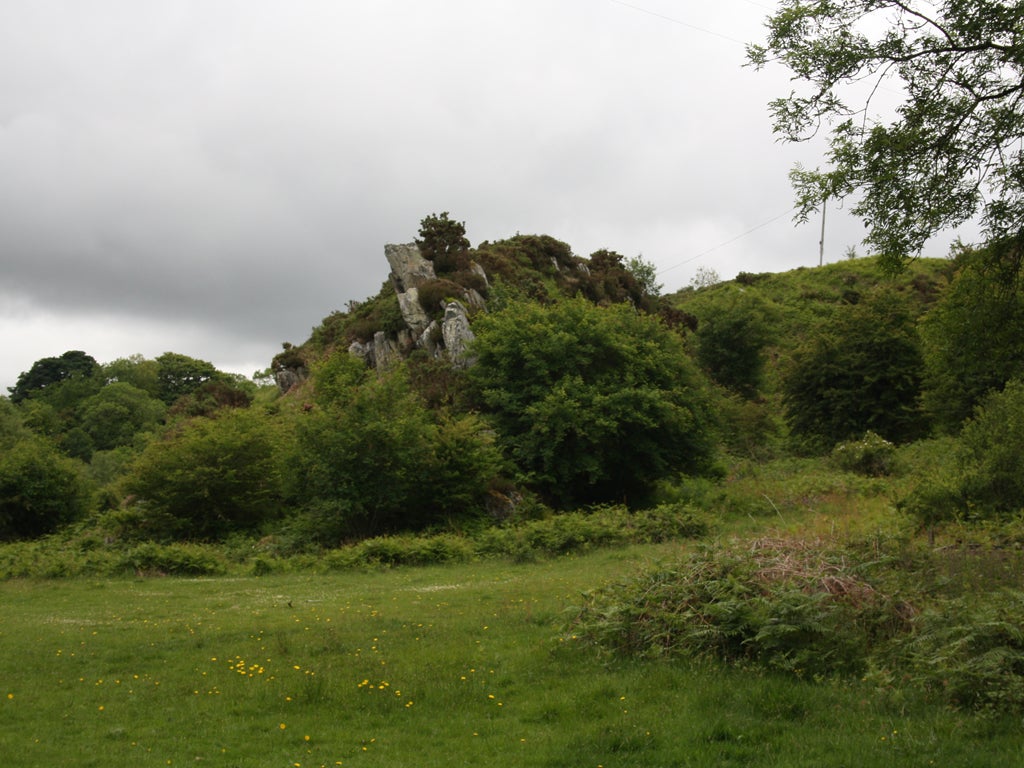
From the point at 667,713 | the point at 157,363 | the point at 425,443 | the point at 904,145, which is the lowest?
the point at 667,713

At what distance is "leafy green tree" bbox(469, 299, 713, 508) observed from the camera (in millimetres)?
30375

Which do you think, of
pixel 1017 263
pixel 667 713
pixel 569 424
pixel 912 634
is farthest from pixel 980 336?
pixel 569 424

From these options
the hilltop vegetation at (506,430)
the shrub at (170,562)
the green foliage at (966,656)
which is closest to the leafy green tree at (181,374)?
the hilltop vegetation at (506,430)

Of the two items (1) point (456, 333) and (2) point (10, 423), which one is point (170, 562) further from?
(2) point (10, 423)

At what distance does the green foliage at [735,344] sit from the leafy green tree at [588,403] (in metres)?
24.2

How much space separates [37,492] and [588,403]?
22806mm

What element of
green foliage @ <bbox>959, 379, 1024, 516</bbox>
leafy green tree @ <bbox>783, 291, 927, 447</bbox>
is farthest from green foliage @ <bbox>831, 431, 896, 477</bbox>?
green foliage @ <bbox>959, 379, 1024, 516</bbox>

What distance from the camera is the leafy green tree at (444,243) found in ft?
147

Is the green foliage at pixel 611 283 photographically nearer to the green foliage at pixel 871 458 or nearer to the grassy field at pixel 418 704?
the green foliage at pixel 871 458

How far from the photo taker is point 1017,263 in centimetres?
1085

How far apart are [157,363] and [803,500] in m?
98.7

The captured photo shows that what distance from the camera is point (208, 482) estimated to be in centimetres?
2811

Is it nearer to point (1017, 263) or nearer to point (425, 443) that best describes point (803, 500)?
point (425, 443)

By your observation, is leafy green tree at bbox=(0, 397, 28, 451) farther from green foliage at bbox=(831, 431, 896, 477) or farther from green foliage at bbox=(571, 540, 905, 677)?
green foliage at bbox=(571, 540, 905, 677)
